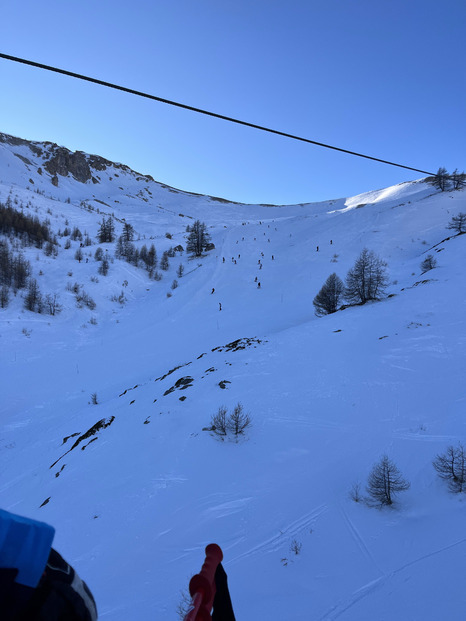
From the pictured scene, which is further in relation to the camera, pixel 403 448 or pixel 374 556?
pixel 403 448

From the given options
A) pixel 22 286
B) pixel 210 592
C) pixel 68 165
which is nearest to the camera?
pixel 210 592

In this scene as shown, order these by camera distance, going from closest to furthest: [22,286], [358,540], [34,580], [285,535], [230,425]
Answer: [34,580] → [358,540] → [285,535] → [230,425] → [22,286]

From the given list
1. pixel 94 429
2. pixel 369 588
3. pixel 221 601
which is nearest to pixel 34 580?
pixel 221 601

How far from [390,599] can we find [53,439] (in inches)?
452

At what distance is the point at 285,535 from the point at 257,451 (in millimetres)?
2365

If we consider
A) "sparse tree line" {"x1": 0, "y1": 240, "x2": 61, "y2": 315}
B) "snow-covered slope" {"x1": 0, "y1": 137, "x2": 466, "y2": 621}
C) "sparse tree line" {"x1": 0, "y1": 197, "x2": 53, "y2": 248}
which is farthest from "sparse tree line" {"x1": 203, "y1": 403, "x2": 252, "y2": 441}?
"sparse tree line" {"x1": 0, "y1": 197, "x2": 53, "y2": 248}

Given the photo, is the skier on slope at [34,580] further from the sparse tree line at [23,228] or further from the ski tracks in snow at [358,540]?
the sparse tree line at [23,228]

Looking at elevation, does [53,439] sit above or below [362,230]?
below

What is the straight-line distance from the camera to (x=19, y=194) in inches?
1848

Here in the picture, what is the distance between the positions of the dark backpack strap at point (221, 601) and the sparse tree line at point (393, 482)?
13.1 ft

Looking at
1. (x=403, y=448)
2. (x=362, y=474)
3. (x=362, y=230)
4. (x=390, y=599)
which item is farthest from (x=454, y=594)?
(x=362, y=230)

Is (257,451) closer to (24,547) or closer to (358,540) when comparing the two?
(358,540)

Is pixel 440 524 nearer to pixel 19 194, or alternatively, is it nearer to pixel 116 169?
pixel 19 194

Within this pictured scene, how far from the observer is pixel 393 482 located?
444 cm
